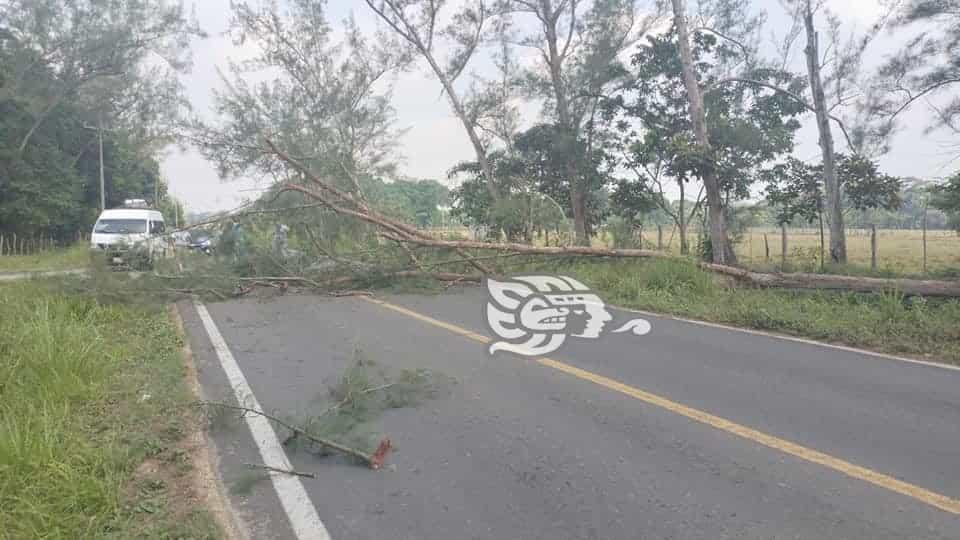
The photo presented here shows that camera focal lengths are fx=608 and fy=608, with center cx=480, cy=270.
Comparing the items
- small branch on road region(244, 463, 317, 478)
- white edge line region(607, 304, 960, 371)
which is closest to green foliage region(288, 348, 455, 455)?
small branch on road region(244, 463, 317, 478)

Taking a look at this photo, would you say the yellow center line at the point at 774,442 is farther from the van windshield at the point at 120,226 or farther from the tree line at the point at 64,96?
the tree line at the point at 64,96

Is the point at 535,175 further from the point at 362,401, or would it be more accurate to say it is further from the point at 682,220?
the point at 362,401

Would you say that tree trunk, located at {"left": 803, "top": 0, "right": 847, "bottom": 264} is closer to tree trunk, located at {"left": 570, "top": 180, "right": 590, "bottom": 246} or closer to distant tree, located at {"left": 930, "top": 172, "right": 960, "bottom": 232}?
distant tree, located at {"left": 930, "top": 172, "right": 960, "bottom": 232}

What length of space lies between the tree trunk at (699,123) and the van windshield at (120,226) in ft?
56.3

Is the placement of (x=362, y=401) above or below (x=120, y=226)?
below

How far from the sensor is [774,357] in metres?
6.27

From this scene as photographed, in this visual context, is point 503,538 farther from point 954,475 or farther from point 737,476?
point 954,475

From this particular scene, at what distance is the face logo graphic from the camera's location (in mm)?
7332

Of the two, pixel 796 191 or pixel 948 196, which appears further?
pixel 796 191

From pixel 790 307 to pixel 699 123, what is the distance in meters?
6.87

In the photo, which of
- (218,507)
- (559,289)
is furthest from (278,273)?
(218,507)

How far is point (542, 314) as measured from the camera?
918cm

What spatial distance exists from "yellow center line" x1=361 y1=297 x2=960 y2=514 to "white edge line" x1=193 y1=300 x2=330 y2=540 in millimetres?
2740

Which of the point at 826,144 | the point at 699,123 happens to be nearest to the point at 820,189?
the point at 826,144
